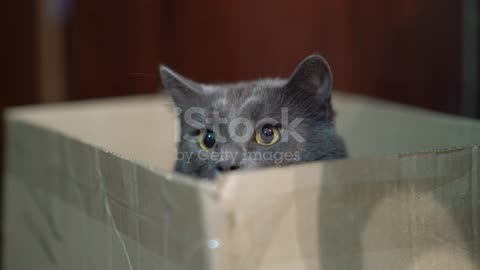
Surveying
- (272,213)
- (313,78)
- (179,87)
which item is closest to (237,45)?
(179,87)

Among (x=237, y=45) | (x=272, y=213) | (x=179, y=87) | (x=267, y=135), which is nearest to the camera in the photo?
(x=272, y=213)

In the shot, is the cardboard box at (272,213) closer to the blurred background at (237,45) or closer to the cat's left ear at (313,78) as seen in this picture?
the cat's left ear at (313,78)

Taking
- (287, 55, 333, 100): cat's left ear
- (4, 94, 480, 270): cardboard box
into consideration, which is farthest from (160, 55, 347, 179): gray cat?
(4, 94, 480, 270): cardboard box

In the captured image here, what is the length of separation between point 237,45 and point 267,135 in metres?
1.22

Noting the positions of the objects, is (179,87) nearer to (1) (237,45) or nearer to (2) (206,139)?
(2) (206,139)

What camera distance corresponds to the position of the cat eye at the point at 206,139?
3.65ft

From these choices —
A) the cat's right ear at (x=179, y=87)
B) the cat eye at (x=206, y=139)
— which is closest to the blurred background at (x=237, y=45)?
the cat's right ear at (x=179, y=87)

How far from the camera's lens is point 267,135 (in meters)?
1.07

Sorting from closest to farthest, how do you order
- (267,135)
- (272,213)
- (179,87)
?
(272,213)
(267,135)
(179,87)

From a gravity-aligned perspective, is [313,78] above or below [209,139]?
above

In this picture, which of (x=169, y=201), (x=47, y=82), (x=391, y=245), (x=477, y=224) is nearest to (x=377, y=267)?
(x=391, y=245)

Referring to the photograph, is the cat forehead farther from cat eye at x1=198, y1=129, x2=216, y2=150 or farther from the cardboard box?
the cardboard box

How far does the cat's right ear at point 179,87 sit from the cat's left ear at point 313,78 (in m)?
0.19

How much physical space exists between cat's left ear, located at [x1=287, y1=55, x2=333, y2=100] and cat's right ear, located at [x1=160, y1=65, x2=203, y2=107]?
193mm
